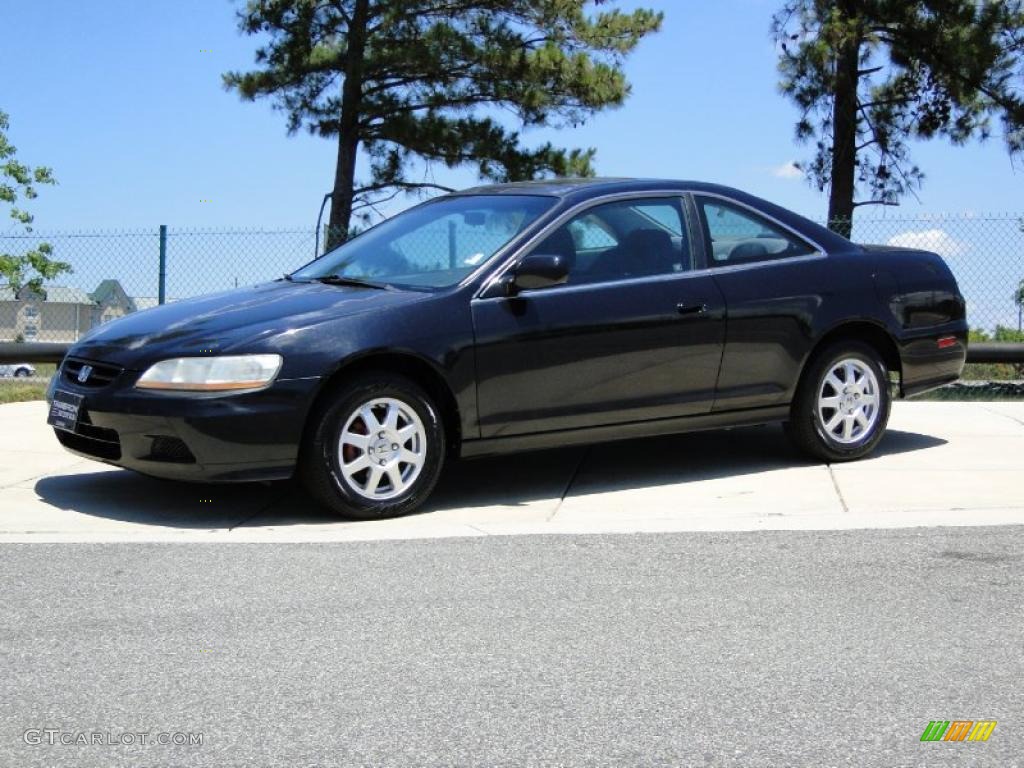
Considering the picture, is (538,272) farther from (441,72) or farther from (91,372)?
(441,72)

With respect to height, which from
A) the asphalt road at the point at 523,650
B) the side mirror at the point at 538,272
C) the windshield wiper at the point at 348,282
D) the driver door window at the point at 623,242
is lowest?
the asphalt road at the point at 523,650

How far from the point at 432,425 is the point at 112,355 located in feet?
5.01

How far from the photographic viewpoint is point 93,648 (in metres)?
4.30

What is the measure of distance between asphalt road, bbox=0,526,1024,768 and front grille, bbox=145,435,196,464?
1.49ft

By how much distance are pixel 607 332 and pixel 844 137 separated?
17878 millimetres

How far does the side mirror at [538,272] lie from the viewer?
6.45 m

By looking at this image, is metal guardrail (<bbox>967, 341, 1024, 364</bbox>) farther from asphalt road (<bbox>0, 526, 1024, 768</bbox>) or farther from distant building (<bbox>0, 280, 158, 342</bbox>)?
distant building (<bbox>0, 280, 158, 342</bbox>)

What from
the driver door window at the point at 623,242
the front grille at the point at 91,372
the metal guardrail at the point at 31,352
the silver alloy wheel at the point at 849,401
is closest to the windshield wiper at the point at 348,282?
the driver door window at the point at 623,242

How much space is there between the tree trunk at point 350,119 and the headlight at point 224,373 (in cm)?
1825

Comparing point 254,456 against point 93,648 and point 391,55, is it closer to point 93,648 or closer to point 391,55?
point 93,648

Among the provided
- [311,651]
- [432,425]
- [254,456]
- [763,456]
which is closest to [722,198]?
[763,456]

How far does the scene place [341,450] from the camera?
20.2ft

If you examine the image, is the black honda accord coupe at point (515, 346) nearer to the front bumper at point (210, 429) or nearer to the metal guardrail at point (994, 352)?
the front bumper at point (210, 429)

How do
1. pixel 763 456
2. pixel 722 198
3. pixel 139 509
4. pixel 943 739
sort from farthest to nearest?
pixel 763 456 → pixel 722 198 → pixel 139 509 → pixel 943 739
